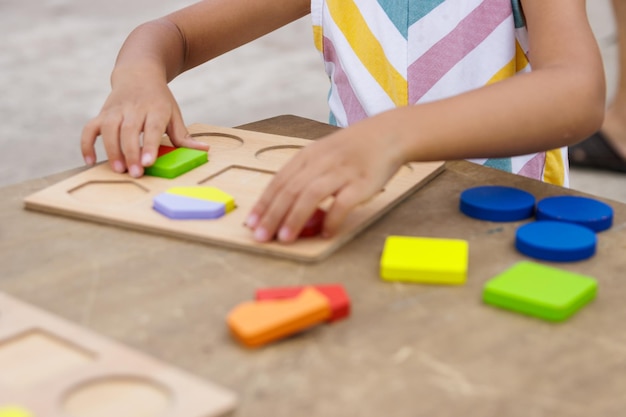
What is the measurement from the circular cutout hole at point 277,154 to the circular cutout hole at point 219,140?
4 centimetres

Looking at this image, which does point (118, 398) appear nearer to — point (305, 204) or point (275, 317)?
point (275, 317)

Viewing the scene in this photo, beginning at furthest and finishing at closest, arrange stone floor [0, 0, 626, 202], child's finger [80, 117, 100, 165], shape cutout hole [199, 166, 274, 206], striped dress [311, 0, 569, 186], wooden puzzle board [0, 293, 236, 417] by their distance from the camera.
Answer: stone floor [0, 0, 626, 202], striped dress [311, 0, 569, 186], child's finger [80, 117, 100, 165], shape cutout hole [199, 166, 274, 206], wooden puzzle board [0, 293, 236, 417]

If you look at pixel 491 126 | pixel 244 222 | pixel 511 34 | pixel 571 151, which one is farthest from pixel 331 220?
pixel 571 151

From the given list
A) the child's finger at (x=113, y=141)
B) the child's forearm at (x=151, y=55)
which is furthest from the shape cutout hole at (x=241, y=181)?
the child's forearm at (x=151, y=55)

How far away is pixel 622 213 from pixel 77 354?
50cm

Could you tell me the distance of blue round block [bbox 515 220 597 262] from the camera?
2.29ft

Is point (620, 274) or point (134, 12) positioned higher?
point (620, 274)

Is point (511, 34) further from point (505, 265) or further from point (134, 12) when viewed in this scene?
point (134, 12)

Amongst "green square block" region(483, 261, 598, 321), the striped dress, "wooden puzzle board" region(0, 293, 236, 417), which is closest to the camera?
"wooden puzzle board" region(0, 293, 236, 417)

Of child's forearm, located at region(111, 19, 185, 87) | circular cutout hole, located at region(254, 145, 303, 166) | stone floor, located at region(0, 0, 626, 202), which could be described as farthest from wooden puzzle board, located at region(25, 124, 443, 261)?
stone floor, located at region(0, 0, 626, 202)

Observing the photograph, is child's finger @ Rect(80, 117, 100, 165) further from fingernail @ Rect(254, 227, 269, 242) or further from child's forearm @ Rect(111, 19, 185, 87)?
fingernail @ Rect(254, 227, 269, 242)

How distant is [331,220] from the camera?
0.72 metres

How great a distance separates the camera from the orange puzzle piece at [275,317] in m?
0.58

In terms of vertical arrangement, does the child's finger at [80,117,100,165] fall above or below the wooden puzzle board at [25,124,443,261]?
above
